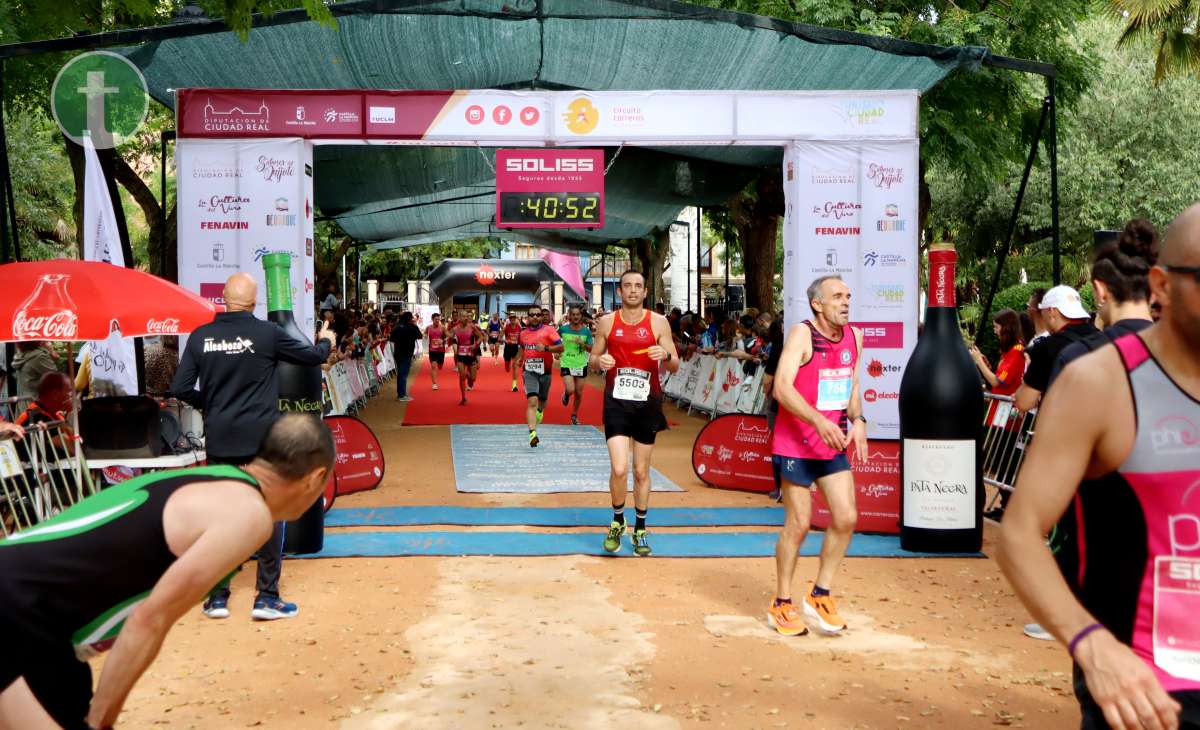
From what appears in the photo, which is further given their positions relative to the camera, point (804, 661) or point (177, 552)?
point (804, 661)

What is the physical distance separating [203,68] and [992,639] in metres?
10.4

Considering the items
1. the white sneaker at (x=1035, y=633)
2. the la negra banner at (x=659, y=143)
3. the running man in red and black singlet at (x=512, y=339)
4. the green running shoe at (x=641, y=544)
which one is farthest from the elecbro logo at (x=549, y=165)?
the running man in red and black singlet at (x=512, y=339)

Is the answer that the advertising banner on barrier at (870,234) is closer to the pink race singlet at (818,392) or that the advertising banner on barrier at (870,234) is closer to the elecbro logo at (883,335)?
the elecbro logo at (883,335)

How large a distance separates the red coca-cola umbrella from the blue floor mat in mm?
2041

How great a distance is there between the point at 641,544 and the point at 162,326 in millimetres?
3830

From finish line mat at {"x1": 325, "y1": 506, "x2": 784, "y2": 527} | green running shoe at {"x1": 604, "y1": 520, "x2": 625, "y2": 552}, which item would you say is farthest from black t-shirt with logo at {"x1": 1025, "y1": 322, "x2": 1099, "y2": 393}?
finish line mat at {"x1": 325, "y1": 506, "x2": 784, "y2": 527}

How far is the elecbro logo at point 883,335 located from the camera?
13742mm

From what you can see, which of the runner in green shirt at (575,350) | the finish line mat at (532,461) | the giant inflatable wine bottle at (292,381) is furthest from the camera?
the runner in green shirt at (575,350)

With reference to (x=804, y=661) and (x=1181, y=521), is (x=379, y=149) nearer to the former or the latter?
(x=804, y=661)

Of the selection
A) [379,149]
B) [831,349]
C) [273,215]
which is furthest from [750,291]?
[831,349]

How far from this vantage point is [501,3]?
13.1m

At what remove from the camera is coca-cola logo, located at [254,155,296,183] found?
13.4 metres

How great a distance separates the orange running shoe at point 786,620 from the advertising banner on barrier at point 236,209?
8.13 m

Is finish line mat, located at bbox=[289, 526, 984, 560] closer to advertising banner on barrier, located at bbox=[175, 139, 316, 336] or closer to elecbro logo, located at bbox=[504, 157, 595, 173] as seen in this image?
advertising banner on barrier, located at bbox=[175, 139, 316, 336]
